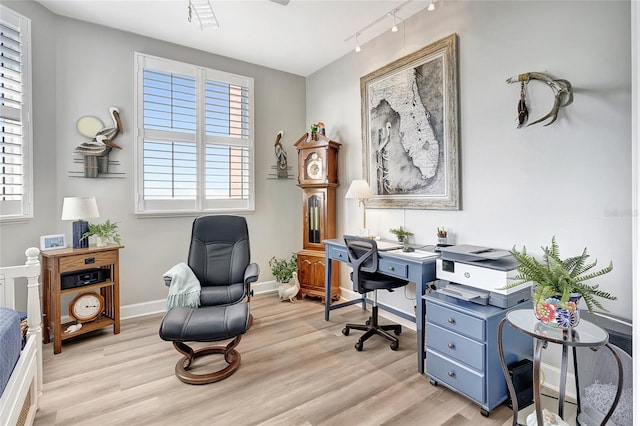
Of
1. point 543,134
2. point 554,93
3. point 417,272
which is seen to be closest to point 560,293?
point 417,272

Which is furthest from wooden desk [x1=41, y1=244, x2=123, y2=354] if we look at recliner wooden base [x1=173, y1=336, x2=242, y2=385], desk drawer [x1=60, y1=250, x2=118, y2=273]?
recliner wooden base [x1=173, y1=336, x2=242, y2=385]

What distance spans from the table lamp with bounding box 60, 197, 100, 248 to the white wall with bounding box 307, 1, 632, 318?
288 centimetres

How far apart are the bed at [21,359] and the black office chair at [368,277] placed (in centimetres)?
206

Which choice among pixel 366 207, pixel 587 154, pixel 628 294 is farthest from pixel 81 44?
pixel 628 294

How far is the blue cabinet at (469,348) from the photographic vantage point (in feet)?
5.97

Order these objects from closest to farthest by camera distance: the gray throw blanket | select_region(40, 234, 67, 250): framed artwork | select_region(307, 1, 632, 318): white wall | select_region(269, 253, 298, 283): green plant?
1. select_region(307, 1, 632, 318): white wall
2. the gray throw blanket
3. select_region(40, 234, 67, 250): framed artwork
4. select_region(269, 253, 298, 283): green plant

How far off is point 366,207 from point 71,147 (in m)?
2.97

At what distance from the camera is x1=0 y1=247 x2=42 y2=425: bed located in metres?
1.35

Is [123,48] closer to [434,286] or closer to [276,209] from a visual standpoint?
[276,209]

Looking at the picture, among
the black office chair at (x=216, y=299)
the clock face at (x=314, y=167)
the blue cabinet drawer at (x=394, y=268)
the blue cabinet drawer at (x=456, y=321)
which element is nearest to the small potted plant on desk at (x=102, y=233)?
the black office chair at (x=216, y=299)

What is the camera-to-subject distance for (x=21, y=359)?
1.60 meters

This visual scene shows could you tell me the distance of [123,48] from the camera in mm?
3221

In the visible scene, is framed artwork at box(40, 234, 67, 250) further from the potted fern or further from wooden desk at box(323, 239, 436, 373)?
the potted fern

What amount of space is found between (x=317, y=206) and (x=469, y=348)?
2331mm
